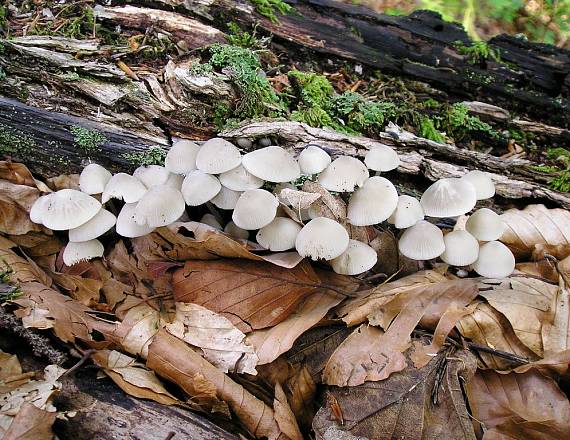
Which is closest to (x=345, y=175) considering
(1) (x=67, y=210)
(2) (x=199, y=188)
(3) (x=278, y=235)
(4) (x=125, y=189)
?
(3) (x=278, y=235)

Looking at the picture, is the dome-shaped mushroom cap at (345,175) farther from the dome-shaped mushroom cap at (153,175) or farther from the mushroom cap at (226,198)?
the dome-shaped mushroom cap at (153,175)

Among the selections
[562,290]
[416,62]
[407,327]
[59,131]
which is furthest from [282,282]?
[416,62]

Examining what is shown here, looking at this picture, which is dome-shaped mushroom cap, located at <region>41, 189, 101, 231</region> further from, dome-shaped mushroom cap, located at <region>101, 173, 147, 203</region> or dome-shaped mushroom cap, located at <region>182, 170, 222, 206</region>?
dome-shaped mushroom cap, located at <region>182, 170, 222, 206</region>

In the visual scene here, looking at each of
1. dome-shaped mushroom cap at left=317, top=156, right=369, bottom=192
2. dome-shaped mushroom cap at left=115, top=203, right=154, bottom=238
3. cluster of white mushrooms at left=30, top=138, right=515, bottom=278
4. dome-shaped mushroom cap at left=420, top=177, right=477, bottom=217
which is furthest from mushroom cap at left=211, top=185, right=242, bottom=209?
dome-shaped mushroom cap at left=420, top=177, right=477, bottom=217

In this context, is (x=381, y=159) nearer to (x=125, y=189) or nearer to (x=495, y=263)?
(x=495, y=263)

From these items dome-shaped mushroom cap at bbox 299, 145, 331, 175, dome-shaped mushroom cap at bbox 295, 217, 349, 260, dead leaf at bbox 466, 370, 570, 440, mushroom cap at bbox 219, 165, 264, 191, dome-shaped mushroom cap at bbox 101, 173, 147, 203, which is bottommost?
dead leaf at bbox 466, 370, 570, 440

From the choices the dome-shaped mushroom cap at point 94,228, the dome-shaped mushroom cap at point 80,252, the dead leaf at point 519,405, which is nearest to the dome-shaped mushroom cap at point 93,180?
the dome-shaped mushroom cap at point 94,228
